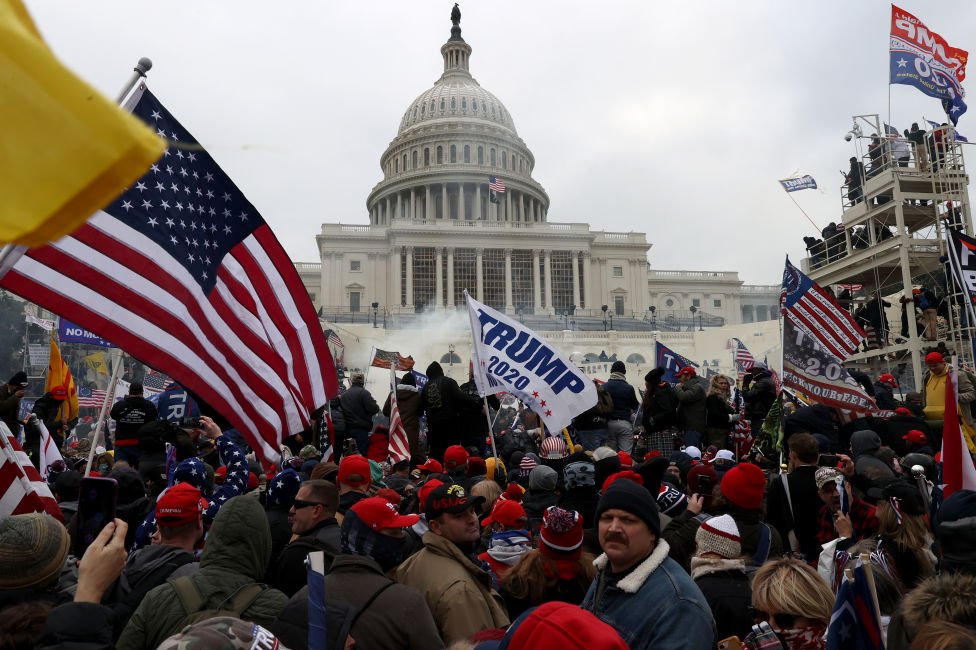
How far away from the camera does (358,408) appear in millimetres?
10422

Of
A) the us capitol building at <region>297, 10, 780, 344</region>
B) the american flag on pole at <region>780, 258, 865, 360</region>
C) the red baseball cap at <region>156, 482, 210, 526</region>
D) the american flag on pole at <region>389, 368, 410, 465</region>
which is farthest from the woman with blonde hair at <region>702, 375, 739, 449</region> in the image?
the us capitol building at <region>297, 10, 780, 344</region>

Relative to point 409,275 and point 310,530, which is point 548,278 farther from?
point 310,530

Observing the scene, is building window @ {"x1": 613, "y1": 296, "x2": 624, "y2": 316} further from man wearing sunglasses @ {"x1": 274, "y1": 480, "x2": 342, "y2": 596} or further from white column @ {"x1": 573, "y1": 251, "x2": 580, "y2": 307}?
man wearing sunglasses @ {"x1": 274, "y1": 480, "x2": 342, "y2": 596}

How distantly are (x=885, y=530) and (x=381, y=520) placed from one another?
240 centimetres

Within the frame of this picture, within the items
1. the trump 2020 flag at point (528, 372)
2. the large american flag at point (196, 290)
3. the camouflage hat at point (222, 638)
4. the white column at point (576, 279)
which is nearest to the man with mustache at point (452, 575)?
the camouflage hat at point (222, 638)

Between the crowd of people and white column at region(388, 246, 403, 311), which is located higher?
white column at region(388, 246, 403, 311)

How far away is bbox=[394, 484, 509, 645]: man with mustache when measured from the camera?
320cm

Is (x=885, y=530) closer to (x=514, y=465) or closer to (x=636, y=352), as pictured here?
(x=514, y=465)

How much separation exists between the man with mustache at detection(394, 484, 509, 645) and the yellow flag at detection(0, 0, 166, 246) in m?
2.30

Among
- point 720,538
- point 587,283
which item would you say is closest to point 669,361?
point 720,538

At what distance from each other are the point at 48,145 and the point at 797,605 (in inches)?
105

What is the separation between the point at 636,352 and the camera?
47.8 m

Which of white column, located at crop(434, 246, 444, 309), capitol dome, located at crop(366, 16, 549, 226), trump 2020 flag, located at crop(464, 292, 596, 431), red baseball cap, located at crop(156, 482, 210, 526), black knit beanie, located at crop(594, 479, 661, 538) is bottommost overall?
red baseball cap, located at crop(156, 482, 210, 526)

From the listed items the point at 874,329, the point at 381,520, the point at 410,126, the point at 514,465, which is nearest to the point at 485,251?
the point at 410,126
